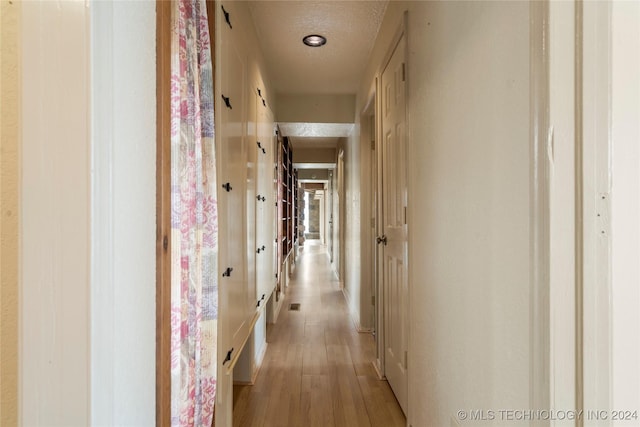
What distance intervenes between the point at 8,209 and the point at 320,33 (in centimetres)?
242

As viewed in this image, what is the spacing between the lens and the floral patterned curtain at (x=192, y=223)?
3.11 ft

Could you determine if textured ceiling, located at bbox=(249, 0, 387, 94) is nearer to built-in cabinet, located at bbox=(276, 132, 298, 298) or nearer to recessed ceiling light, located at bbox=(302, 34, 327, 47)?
recessed ceiling light, located at bbox=(302, 34, 327, 47)

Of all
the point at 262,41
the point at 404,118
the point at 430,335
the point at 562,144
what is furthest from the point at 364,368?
the point at 262,41

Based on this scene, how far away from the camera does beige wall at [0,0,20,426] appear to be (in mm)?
592

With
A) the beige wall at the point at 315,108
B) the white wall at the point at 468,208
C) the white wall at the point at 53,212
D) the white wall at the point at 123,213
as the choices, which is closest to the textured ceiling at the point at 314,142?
the beige wall at the point at 315,108

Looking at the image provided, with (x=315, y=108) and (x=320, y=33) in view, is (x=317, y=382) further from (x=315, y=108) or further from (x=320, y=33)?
(x=315, y=108)

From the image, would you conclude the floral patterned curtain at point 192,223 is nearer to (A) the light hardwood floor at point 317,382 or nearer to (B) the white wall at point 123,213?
(B) the white wall at point 123,213

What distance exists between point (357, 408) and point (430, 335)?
906 millimetres

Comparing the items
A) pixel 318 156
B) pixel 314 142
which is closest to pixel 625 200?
pixel 314 142

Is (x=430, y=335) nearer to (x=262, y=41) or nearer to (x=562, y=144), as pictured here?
(x=562, y=144)

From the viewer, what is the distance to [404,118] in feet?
5.92

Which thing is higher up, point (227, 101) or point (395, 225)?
point (227, 101)

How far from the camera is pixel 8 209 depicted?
60 cm

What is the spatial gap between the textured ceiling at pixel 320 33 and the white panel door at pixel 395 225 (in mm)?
441
